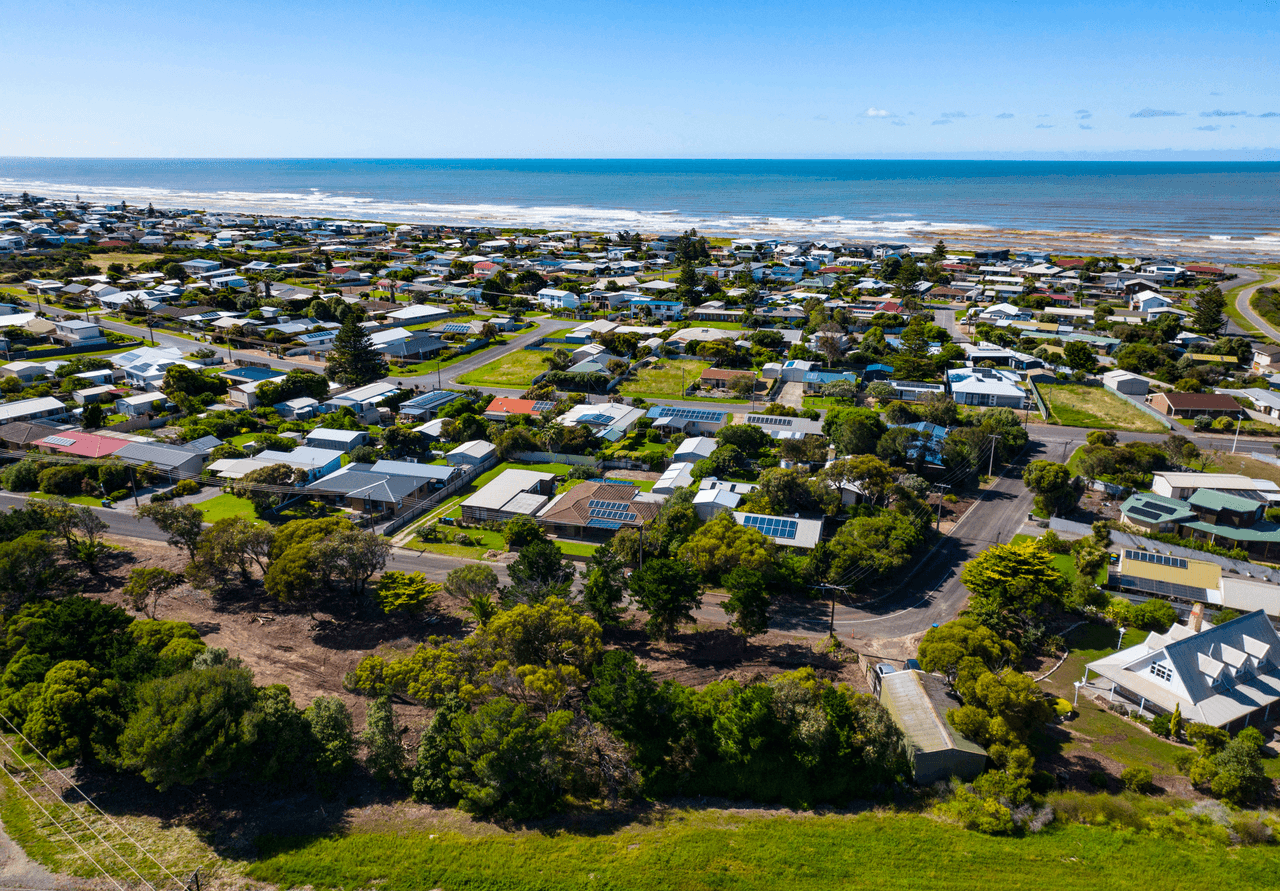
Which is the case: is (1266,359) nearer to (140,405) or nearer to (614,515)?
(614,515)

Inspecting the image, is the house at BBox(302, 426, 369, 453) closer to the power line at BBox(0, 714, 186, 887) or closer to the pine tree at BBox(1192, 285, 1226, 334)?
the power line at BBox(0, 714, 186, 887)

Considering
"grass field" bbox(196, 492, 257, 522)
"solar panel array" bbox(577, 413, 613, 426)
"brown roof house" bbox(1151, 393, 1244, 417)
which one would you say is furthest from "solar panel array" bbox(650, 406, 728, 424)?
"brown roof house" bbox(1151, 393, 1244, 417)

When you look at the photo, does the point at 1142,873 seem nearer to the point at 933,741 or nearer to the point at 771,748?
the point at 933,741

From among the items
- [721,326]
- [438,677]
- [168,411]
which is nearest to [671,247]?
[721,326]

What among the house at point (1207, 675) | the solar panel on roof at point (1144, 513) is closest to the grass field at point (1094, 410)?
the solar panel on roof at point (1144, 513)

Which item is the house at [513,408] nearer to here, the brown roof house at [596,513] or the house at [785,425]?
the house at [785,425]
